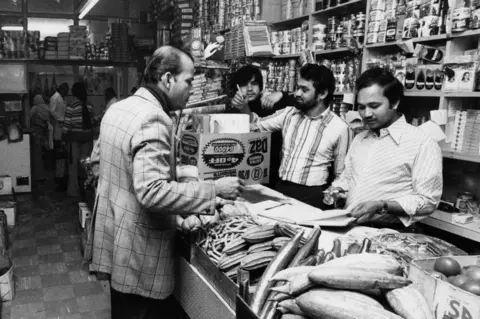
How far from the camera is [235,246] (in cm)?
195

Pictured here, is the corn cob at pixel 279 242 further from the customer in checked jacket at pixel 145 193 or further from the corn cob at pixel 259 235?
the customer in checked jacket at pixel 145 193

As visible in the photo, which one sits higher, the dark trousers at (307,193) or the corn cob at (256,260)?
the corn cob at (256,260)

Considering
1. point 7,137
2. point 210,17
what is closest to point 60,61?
point 7,137

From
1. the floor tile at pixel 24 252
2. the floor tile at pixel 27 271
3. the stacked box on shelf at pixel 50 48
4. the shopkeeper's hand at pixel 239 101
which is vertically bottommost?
the floor tile at pixel 24 252

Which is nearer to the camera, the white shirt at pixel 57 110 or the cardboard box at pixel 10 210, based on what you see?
the cardboard box at pixel 10 210

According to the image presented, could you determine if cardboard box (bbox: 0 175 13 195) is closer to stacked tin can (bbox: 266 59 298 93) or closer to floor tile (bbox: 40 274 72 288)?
floor tile (bbox: 40 274 72 288)

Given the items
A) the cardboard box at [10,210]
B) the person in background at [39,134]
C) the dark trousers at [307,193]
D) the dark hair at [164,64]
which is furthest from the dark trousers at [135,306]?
the person in background at [39,134]

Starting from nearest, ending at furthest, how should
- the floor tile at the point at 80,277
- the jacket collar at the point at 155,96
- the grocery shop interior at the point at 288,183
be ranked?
the grocery shop interior at the point at 288,183, the jacket collar at the point at 155,96, the floor tile at the point at 80,277

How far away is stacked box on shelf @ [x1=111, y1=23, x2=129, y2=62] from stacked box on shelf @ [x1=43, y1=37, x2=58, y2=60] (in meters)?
1.18

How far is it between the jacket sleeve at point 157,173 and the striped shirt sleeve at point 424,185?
1.13 m

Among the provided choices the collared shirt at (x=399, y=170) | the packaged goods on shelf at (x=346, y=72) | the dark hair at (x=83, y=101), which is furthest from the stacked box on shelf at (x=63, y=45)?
the collared shirt at (x=399, y=170)

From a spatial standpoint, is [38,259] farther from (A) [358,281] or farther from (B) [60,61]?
(B) [60,61]

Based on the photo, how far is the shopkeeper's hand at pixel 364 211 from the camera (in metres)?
2.30

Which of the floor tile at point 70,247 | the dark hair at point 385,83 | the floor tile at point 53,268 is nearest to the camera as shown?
the dark hair at point 385,83
